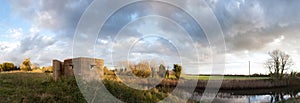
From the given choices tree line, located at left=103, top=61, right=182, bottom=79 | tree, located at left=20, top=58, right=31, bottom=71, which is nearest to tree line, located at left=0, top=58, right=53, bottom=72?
tree, located at left=20, top=58, right=31, bottom=71

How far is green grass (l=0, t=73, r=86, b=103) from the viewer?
409 inches

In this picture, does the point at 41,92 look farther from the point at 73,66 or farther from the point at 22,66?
the point at 22,66

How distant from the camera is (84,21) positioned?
11539 mm

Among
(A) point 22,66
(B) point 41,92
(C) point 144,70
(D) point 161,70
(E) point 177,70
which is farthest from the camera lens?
(A) point 22,66

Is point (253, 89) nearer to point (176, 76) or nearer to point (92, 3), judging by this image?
point (176, 76)

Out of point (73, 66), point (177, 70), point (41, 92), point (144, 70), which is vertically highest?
point (73, 66)

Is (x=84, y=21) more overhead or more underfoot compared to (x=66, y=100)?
more overhead

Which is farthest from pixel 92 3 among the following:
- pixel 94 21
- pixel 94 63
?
pixel 94 63

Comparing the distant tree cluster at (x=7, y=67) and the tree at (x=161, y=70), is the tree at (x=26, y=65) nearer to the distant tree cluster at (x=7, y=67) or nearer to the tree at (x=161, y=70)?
the distant tree cluster at (x=7, y=67)

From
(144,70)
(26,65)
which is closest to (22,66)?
(26,65)

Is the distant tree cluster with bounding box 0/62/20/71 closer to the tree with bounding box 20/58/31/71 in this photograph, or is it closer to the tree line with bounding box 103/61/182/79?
the tree with bounding box 20/58/31/71

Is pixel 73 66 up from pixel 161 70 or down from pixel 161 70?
up

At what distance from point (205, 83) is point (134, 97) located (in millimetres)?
17907

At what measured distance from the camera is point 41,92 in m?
11.2
